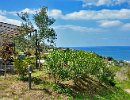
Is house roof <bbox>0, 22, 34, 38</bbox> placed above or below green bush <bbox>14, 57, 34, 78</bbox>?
above

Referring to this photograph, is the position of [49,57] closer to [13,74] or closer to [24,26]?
[13,74]

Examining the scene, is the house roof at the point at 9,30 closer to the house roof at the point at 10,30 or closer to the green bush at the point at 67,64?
the house roof at the point at 10,30

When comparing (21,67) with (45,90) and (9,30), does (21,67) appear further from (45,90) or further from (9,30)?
(9,30)

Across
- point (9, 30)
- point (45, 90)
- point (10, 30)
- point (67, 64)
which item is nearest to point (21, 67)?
point (45, 90)

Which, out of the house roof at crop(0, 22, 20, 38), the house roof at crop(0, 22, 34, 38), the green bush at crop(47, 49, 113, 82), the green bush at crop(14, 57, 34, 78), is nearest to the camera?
the green bush at crop(47, 49, 113, 82)

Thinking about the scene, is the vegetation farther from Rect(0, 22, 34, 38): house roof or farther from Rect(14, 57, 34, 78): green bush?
Rect(0, 22, 34, 38): house roof

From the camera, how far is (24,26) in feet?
137

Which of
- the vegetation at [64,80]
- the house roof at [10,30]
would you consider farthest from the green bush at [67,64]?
the house roof at [10,30]

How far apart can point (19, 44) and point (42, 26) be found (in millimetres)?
3003

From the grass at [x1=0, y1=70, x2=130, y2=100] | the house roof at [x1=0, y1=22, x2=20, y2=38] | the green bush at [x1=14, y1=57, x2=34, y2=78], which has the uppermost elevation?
the house roof at [x1=0, y1=22, x2=20, y2=38]

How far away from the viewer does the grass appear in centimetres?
2545

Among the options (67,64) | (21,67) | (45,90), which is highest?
(67,64)

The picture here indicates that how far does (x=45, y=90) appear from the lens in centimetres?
2661

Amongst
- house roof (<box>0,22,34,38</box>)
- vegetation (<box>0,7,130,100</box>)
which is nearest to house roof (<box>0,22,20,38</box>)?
house roof (<box>0,22,34,38</box>)
